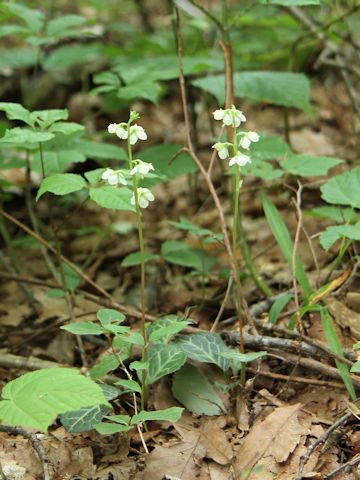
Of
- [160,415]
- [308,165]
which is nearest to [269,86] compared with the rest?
[308,165]

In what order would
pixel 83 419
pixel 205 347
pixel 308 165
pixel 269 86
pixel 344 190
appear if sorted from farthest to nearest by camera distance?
pixel 269 86, pixel 308 165, pixel 344 190, pixel 205 347, pixel 83 419

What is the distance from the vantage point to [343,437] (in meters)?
1.71

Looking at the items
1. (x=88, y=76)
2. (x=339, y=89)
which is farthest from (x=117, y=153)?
(x=339, y=89)

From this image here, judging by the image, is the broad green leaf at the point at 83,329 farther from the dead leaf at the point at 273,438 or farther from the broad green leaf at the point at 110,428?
the dead leaf at the point at 273,438

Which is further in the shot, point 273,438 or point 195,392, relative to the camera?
point 195,392

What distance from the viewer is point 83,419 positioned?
168cm

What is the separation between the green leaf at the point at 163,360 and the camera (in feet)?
5.81

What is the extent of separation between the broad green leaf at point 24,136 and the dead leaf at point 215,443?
3.34 ft

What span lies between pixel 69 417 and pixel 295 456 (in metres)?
0.64

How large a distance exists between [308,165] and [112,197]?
88cm

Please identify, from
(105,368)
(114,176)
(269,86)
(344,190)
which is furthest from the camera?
(269,86)

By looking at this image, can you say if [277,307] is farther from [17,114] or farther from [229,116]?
[17,114]

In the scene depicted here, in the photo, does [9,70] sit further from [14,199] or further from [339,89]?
[339,89]

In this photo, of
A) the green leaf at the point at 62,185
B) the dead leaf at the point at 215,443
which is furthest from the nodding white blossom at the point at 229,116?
the dead leaf at the point at 215,443
